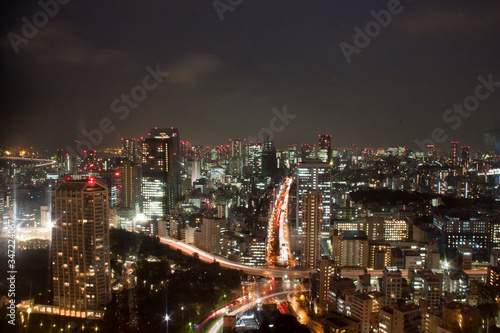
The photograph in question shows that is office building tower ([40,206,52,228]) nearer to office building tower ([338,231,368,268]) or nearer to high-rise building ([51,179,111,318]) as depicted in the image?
high-rise building ([51,179,111,318])

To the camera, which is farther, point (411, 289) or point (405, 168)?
point (405, 168)

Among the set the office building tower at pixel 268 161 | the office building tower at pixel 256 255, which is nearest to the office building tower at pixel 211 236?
the office building tower at pixel 256 255

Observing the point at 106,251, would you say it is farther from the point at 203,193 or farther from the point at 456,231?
the point at 203,193

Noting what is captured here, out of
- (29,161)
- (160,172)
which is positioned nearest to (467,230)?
(160,172)

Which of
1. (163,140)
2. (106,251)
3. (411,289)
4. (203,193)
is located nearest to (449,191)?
(411,289)

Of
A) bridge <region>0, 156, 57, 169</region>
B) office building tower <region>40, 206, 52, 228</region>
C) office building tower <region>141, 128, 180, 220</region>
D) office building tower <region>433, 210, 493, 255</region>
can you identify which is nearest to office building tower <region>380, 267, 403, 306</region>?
office building tower <region>433, 210, 493, 255</region>

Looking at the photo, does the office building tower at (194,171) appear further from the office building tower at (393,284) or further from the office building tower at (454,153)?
the office building tower at (393,284)

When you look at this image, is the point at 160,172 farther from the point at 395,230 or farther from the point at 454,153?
the point at 454,153
